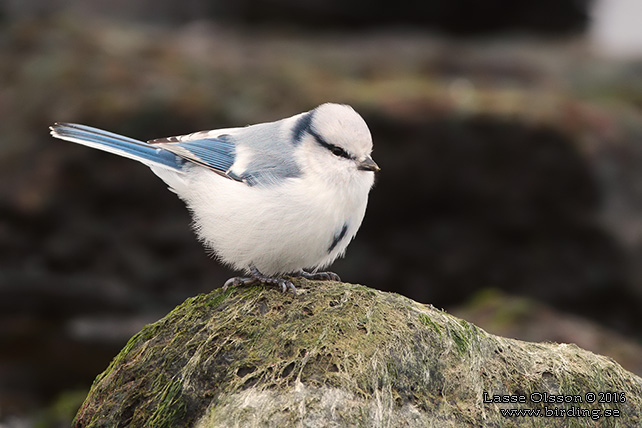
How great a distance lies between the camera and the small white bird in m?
4.78

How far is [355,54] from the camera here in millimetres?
17625

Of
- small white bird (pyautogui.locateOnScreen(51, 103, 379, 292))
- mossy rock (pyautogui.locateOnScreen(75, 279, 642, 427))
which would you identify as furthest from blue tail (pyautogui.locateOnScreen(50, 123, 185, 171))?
mossy rock (pyautogui.locateOnScreen(75, 279, 642, 427))

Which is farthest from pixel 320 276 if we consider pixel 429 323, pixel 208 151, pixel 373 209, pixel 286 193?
pixel 373 209

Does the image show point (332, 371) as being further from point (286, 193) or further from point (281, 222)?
point (286, 193)

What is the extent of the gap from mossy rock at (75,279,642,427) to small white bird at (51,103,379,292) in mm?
298

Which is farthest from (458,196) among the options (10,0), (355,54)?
(10,0)

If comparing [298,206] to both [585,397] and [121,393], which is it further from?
[585,397]

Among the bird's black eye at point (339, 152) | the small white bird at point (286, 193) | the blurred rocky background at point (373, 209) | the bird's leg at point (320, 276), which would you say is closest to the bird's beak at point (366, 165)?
the small white bird at point (286, 193)

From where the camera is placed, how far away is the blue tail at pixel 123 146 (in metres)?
5.55

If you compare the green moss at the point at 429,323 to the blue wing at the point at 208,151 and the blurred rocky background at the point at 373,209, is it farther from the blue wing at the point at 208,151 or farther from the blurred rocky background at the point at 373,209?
the blurred rocky background at the point at 373,209

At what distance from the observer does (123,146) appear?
5590 millimetres

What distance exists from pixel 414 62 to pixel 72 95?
8.63 metres

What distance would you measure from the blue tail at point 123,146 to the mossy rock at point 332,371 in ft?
4.56

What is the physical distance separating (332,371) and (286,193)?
1.29 metres
